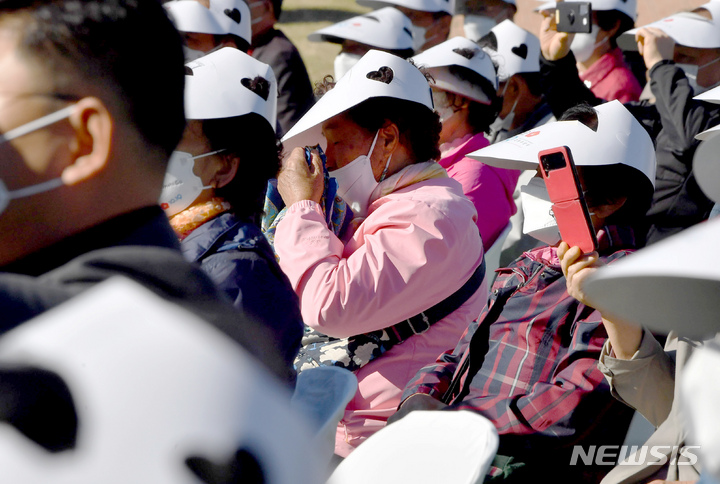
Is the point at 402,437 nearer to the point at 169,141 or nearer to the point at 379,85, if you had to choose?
the point at 169,141

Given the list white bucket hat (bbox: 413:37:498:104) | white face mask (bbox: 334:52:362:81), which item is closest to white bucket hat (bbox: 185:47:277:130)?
white bucket hat (bbox: 413:37:498:104)

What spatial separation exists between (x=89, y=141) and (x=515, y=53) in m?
4.26

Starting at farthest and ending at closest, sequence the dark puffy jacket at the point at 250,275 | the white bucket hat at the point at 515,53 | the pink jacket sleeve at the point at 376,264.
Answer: the white bucket hat at the point at 515,53 → the pink jacket sleeve at the point at 376,264 → the dark puffy jacket at the point at 250,275

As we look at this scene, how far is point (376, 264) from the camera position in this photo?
249 centimetres

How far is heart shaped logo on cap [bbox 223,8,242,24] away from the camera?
457 cm

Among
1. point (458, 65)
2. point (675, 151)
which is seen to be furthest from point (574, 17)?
point (675, 151)

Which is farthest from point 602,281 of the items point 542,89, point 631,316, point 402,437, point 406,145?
point 542,89

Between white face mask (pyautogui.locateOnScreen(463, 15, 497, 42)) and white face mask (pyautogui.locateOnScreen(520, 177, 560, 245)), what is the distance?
157 inches

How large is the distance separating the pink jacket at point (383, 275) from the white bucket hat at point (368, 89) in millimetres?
452

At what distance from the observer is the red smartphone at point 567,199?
1.85 m

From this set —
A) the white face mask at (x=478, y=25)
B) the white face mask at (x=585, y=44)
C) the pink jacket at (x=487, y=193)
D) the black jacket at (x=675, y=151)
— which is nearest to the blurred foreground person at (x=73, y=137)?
the pink jacket at (x=487, y=193)

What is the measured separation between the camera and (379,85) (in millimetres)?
2930

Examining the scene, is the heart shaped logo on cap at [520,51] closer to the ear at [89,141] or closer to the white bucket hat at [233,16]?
the white bucket hat at [233,16]

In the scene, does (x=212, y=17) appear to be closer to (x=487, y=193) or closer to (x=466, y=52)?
(x=466, y=52)
